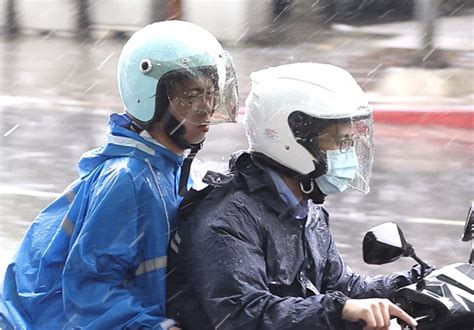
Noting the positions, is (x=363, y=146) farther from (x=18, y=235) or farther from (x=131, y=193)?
(x=18, y=235)

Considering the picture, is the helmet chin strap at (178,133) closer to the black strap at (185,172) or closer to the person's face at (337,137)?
the black strap at (185,172)

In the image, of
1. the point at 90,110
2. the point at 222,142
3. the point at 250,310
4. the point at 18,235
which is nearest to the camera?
the point at 250,310

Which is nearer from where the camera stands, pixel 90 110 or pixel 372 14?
pixel 90 110

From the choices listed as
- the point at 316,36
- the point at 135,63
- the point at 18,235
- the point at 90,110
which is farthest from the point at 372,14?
the point at 135,63

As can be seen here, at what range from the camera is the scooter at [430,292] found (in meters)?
2.85

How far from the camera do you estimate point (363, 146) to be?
3184 mm

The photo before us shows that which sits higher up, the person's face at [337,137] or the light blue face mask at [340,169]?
the person's face at [337,137]

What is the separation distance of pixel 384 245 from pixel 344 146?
14.5 inches

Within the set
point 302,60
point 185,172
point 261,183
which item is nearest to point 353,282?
point 261,183

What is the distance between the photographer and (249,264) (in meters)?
2.98

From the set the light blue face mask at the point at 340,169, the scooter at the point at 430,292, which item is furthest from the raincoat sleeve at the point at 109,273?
the scooter at the point at 430,292

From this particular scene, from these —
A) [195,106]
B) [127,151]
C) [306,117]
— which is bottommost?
[127,151]

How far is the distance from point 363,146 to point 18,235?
5.11 meters

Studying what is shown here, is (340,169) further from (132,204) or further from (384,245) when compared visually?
(132,204)
